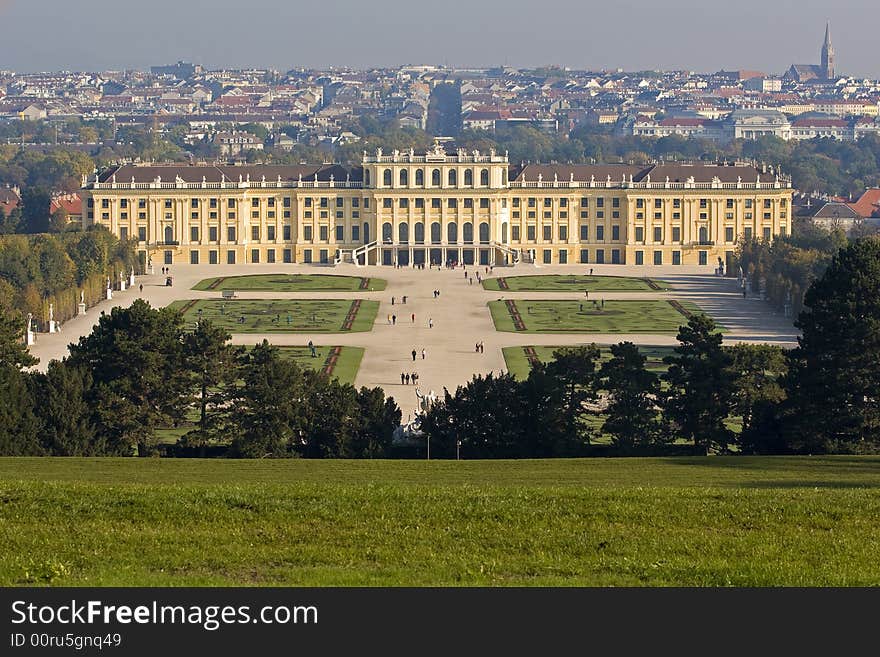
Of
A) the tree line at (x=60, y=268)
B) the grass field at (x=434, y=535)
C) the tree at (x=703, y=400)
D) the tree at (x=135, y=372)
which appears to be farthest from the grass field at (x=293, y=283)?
the grass field at (x=434, y=535)

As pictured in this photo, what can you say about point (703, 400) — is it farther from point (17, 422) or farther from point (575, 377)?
point (17, 422)

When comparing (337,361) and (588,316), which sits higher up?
(337,361)

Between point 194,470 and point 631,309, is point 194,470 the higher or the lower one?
the higher one

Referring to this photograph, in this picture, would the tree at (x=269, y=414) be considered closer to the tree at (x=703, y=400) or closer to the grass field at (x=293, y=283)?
the tree at (x=703, y=400)

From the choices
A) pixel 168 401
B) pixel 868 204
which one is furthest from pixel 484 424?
pixel 868 204

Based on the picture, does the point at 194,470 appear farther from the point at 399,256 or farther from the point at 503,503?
the point at 399,256

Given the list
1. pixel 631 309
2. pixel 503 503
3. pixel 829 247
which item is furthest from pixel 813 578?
pixel 829 247
